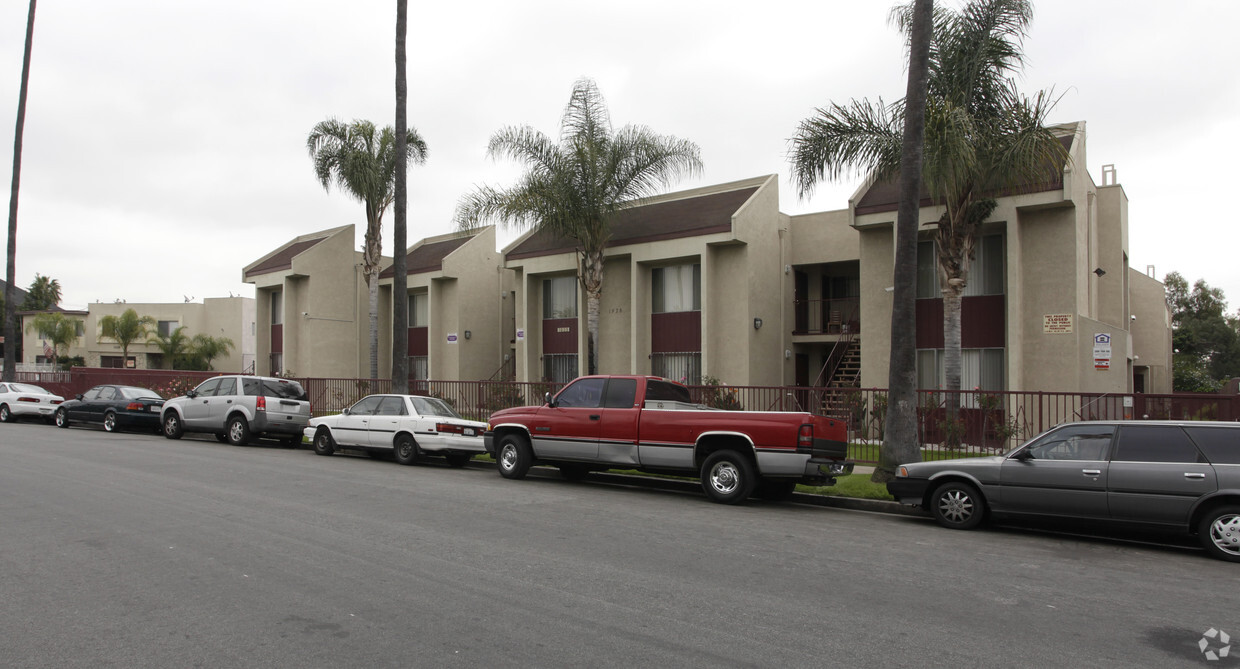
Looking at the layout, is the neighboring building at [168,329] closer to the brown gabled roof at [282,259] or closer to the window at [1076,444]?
the brown gabled roof at [282,259]

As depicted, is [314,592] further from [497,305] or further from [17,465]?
[497,305]

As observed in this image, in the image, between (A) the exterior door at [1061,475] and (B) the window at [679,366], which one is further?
(B) the window at [679,366]

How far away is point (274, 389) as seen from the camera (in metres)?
19.2

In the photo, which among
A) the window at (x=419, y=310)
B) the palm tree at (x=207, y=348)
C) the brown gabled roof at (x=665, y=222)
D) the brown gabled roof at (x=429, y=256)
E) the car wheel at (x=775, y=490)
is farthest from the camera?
the palm tree at (x=207, y=348)

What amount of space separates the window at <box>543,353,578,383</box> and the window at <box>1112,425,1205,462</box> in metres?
19.6

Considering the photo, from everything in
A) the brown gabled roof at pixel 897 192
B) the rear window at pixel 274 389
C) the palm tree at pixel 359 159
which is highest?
the palm tree at pixel 359 159

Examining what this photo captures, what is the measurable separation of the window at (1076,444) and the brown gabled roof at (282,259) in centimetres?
3050

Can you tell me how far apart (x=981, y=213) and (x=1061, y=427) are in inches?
389

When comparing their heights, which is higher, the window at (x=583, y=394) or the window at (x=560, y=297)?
the window at (x=560, y=297)

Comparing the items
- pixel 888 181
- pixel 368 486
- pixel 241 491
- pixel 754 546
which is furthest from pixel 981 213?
pixel 241 491

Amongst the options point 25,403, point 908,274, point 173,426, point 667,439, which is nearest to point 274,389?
point 173,426

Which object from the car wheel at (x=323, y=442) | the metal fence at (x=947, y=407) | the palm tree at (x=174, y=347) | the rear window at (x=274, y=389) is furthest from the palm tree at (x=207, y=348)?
the car wheel at (x=323, y=442)

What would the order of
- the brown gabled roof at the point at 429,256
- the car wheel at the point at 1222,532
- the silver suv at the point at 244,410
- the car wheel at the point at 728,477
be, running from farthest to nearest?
the brown gabled roof at the point at 429,256 → the silver suv at the point at 244,410 → the car wheel at the point at 728,477 → the car wheel at the point at 1222,532

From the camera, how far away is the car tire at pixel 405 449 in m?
15.8
